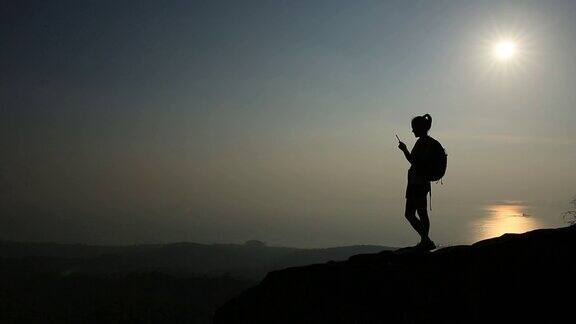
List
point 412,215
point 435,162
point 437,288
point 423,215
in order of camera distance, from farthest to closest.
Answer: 1. point 412,215
2. point 423,215
3. point 435,162
4. point 437,288

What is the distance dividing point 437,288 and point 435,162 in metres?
3.00

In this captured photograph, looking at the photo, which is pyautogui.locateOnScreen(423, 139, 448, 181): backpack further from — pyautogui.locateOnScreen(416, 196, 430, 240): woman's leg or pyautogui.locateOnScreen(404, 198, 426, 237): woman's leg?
pyautogui.locateOnScreen(404, 198, 426, 237): woman's leg

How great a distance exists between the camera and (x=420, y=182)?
9.73m

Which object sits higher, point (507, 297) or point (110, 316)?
point (507, 297)

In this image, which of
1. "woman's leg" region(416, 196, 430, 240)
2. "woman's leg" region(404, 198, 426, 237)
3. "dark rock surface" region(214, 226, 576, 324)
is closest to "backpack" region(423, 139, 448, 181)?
"woman's leg" region(416, 196, 430, 240)

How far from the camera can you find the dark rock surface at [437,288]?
674cm

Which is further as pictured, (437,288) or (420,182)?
(420,182)

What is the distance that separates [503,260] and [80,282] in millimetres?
125985

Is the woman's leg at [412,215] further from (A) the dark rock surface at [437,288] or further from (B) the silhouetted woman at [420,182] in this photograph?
(A) the dark rock surface at [437,288]

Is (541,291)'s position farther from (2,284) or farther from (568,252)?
(2,284)

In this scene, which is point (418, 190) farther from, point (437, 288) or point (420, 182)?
point (437, 288)

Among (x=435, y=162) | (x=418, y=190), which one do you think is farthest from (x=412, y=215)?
(x=435, y=162)

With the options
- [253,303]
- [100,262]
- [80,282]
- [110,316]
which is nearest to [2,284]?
[80,282]

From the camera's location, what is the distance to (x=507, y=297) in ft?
22.5
